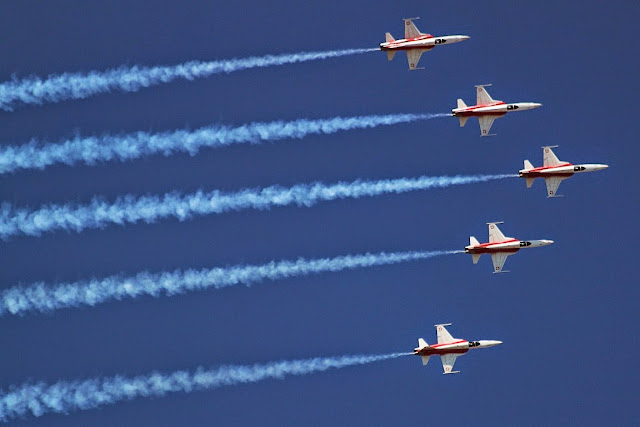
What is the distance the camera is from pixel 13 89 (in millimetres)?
81938

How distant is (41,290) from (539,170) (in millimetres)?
30061

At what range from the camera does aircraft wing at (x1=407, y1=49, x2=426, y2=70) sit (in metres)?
90.9

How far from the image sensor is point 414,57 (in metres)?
91.1

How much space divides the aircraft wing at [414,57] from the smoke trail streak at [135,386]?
1586 cm

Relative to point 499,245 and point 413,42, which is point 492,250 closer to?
point 499,245

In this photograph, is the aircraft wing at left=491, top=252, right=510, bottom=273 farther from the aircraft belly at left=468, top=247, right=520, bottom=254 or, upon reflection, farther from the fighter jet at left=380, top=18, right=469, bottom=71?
the fighter jet at left=380, top=18, right=469, bottom=71

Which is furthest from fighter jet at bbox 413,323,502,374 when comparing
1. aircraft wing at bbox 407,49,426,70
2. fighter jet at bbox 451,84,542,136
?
aircraft wing at bbox 407,49,426,70

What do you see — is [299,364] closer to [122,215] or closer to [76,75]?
[122,215]

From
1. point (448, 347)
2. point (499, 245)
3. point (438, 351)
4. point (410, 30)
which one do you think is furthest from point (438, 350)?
point (410, 30)

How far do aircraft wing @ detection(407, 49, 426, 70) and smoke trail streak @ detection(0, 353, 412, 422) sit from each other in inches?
624

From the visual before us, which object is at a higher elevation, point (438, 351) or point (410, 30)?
point (410, 30)

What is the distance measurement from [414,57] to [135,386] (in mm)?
23921

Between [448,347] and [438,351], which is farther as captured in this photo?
[448,347]

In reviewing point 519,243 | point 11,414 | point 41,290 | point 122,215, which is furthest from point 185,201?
point 519,243
